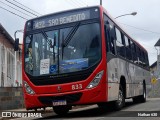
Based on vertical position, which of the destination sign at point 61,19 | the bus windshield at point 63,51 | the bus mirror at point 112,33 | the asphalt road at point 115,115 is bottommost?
the asphalt road at point 115,115

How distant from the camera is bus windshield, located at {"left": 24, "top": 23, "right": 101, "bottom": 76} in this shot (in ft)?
40.2

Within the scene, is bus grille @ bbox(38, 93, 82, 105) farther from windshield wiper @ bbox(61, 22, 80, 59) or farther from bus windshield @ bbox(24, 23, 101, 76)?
windshield wiper @ bbox(61, 22, 80, 59)

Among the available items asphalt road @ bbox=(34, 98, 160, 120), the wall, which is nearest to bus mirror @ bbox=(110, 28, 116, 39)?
asphalt road @ bbox=(34, 98, 160, 120)

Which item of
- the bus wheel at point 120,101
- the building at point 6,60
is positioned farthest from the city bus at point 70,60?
the building at point 6,60

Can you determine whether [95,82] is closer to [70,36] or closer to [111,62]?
[111,62]

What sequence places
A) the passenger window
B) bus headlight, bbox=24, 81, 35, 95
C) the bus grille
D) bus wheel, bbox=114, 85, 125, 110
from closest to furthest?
1. the bus grille
2. bus headlight, bbox=24, 81, 35, 95
3. bus wheel, bbox=114, 85, 125, 110
4. the passenger window

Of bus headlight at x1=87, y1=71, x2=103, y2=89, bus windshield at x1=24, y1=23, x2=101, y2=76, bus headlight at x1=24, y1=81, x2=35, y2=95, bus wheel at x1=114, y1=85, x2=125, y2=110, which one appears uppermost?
A: bus windshield at x1=24, y1=23, x2=101, y2=76

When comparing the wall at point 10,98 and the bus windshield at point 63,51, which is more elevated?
the bus windshield at point 63,51

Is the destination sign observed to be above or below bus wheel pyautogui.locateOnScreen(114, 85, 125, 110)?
above

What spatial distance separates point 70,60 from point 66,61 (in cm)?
14

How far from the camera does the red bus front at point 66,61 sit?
1209 centimetres

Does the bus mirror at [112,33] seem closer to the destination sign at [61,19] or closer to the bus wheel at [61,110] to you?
the destination sign at [61,19]

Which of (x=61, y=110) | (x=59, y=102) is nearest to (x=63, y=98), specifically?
(x=59, y=102)

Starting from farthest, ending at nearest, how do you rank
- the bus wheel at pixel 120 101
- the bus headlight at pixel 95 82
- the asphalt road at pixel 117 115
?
1. the bus wheel at pixel 120 101
2. the bus headlight at pixel 95 82
3. the asphalt road at pixel 117 115
